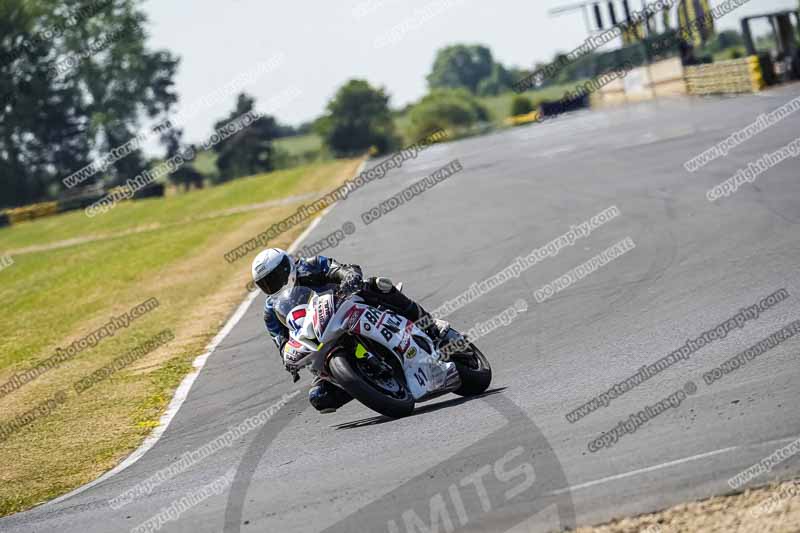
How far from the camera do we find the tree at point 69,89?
8475 cm

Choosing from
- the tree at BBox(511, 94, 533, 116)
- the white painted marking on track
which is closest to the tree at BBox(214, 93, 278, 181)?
the tree at BBox(511, 94, 533, 116)

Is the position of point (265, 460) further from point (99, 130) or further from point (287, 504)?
point (99, 130)

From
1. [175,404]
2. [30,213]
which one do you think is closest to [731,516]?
[175,404]

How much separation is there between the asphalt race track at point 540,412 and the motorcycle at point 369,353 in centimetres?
22

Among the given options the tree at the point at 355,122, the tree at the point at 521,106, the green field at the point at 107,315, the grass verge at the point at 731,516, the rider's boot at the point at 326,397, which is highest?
the rider's boot at the point at 326,397

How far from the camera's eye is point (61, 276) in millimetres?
30797

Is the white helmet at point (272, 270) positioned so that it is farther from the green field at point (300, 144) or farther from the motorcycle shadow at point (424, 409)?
the green field at point (300, 144)

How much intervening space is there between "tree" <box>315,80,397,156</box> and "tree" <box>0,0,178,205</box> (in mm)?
14197

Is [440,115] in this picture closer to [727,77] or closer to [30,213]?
[30,213]

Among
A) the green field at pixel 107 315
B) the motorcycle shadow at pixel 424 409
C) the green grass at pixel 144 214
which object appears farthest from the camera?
the green grass at pixel 144 214

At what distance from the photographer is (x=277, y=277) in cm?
909

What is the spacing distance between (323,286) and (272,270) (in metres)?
0.48

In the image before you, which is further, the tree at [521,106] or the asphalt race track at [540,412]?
the tree at [521,106]

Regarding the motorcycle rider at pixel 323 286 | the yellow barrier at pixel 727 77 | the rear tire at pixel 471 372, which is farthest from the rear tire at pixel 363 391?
the yellow barrier at pixel 727 77
